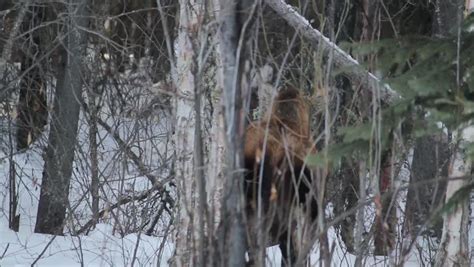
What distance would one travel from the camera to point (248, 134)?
677 centimetres

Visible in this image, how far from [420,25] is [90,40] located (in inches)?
188

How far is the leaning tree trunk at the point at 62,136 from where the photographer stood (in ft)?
36.6

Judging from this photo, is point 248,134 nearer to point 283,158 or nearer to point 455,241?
point 283,158

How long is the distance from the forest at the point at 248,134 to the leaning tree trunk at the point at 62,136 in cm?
2

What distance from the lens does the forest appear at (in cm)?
454

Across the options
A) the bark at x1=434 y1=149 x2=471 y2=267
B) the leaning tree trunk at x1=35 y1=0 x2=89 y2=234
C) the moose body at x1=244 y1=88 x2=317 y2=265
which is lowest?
the bark at x1=434 y1=149 x2=471 y2=267

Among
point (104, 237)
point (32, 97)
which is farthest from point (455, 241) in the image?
point (32, 97)

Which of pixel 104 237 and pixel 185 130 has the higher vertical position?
pixel 185 130

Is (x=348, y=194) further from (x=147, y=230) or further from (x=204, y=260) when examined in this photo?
(x=204, y=260)

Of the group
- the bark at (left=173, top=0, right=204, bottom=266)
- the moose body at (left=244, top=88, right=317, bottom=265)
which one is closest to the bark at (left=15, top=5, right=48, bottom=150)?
the bark at (left=173, top=0, right=204, bottom=266)

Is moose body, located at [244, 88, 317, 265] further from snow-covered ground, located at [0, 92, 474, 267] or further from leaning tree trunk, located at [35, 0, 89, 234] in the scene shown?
leaning tree trunk, located at [35, 0, 89, 234]

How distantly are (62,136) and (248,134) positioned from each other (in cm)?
516

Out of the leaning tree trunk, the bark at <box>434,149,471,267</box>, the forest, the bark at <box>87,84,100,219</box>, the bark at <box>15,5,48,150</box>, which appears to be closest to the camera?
the forest

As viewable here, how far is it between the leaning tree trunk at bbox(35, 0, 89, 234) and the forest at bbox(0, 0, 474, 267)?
2cm
